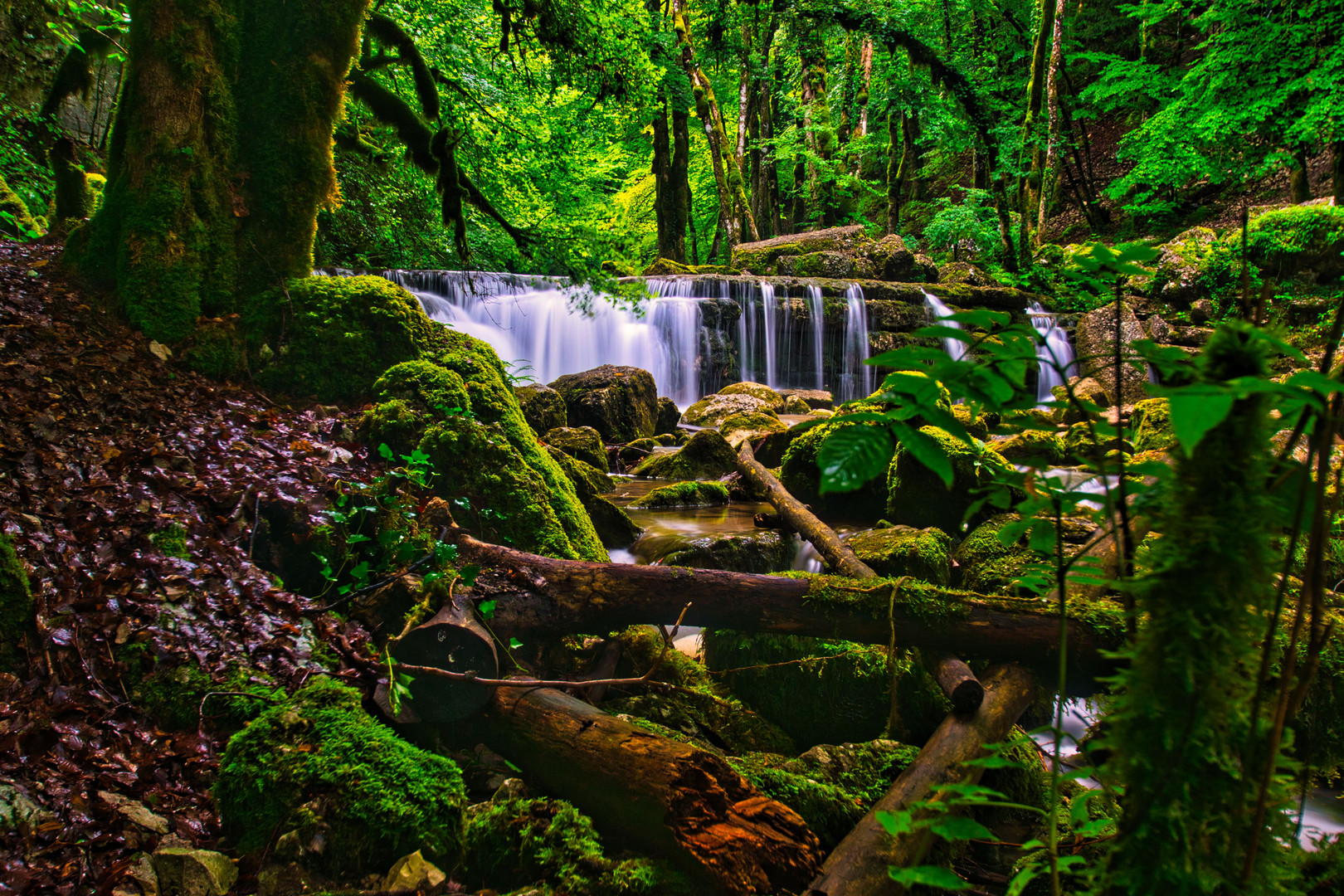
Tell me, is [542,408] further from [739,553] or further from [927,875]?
[927,875]

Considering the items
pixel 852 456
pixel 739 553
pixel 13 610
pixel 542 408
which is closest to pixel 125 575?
pixel 13 610

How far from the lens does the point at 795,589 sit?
9.33ft

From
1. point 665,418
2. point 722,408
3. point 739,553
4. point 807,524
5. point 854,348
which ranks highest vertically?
point 854,348

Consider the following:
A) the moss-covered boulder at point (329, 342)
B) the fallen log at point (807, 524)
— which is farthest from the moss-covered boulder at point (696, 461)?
the moss-covered boulder at point (329, 342)

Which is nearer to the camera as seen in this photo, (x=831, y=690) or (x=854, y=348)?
(x=831, y=690)

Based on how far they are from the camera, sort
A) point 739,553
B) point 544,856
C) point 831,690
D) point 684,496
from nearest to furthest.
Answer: point 544,856, point 831,690, point 739,553, point 684,496

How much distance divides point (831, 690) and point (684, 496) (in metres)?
4.73

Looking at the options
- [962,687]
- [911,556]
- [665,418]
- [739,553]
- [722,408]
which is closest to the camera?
[962,687]

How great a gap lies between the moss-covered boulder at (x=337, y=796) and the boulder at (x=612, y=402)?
9.03m

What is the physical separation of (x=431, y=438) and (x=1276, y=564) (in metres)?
4.02

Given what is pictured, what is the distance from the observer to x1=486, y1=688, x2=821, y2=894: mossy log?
182cm

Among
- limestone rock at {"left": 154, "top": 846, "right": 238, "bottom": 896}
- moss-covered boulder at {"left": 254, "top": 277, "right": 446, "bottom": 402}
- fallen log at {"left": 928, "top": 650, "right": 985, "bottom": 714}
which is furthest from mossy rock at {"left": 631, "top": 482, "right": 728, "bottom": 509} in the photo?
limestone rock at {"left": 154, "top": 846, "right": 238, "bottom": 896}

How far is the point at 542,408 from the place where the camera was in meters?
9.67

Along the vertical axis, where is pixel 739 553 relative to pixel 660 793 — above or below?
below
